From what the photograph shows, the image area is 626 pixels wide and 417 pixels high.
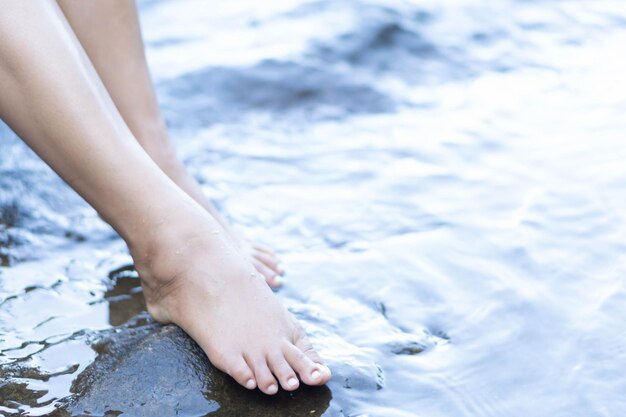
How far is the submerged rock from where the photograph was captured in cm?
172

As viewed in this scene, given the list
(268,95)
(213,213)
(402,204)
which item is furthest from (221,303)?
(268,95)

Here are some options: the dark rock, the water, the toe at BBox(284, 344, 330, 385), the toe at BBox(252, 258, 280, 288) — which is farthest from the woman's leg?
the dark rock

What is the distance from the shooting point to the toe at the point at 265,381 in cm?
178

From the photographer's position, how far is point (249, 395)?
1.80 meters

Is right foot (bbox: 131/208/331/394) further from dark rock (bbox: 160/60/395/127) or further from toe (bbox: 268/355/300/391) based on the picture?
dark rock (bbox: 160/60/395/127)

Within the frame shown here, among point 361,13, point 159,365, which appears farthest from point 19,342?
point 361,13

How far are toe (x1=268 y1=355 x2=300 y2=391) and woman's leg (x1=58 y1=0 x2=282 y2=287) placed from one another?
0.43m

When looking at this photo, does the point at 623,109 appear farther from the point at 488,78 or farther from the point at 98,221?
the point at 98,221

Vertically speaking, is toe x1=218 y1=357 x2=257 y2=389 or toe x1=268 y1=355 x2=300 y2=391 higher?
toe x1=218 y1=357 x2=257 y2=389

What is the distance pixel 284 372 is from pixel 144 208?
15.8 inches

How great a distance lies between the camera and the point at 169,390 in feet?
5.74

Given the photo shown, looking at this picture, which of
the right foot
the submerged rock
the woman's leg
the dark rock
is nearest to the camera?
the submerged rock

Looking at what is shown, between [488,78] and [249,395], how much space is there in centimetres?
211

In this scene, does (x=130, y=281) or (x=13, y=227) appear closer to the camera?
(x=130, y=281)
